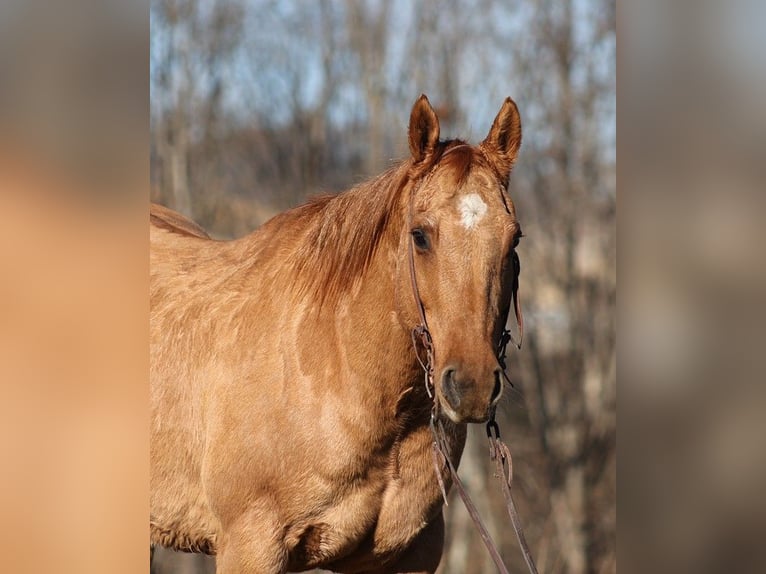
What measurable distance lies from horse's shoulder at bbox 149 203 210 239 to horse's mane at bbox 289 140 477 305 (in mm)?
833

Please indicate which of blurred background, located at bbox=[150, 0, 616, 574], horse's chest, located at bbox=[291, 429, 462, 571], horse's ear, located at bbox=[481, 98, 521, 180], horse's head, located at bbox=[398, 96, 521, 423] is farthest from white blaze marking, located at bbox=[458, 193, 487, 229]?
blurred background, located at bbox=[150, 0, 616, 574]

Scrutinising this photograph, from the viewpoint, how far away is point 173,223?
324 cm

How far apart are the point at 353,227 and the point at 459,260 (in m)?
0.50

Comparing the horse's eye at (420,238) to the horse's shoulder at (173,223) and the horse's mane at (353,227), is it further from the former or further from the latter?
the horse's shoulder at (173,223)

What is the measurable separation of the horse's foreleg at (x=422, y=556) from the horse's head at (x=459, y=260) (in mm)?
735

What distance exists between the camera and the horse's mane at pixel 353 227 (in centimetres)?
210

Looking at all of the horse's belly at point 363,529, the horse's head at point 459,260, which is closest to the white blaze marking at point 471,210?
the horse's head at point 459,260

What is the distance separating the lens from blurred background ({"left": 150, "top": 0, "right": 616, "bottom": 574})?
5.36m
